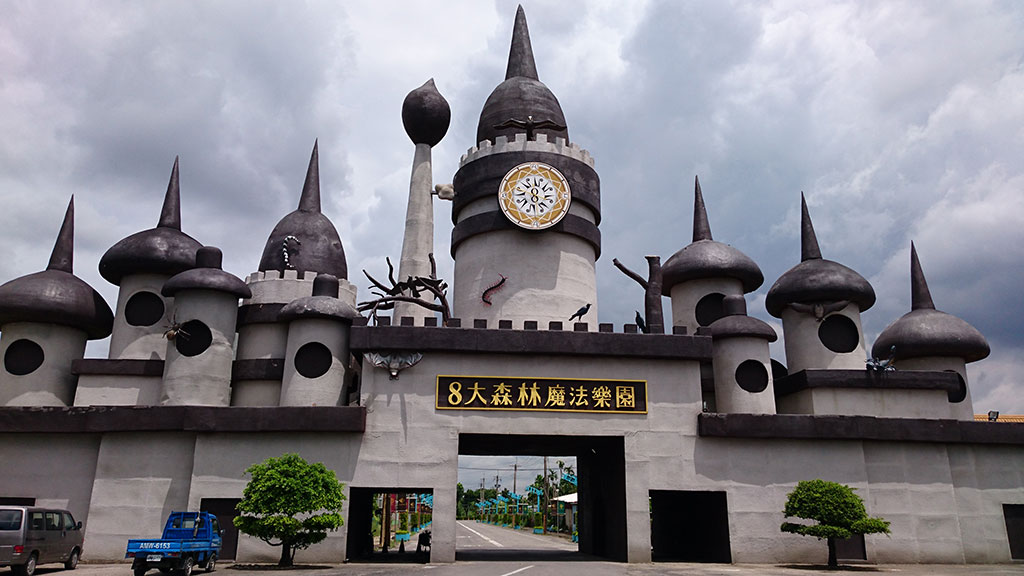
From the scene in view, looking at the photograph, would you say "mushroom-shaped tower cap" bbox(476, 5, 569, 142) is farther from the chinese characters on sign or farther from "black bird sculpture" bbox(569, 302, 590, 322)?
the chinese characters on sign

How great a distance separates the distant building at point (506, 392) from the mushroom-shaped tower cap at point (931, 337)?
0.12 metres

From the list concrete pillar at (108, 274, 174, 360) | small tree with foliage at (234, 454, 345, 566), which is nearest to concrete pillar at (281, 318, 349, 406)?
small tree with foliage at (234, 454, 345, 566)

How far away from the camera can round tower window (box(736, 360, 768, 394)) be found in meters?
27.5

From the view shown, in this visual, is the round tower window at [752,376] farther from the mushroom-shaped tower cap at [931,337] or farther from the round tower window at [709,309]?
the mushroom-shaped tower cap at [931,337]

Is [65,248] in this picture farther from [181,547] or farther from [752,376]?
[752,376]

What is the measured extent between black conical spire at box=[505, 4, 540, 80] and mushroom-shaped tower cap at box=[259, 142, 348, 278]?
40.5 ft

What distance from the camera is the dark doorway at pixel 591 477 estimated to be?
26109 millimetres

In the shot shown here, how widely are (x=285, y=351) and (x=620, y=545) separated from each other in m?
15.3

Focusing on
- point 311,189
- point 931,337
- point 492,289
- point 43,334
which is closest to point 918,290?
point 931,337

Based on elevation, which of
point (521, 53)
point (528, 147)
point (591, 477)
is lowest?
point (591, 477)

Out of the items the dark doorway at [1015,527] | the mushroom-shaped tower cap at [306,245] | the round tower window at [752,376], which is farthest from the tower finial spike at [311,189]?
the dark doorway at [1015,527]

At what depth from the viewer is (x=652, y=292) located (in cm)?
2795

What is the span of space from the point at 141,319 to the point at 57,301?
320cm

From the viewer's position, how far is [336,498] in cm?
2167
